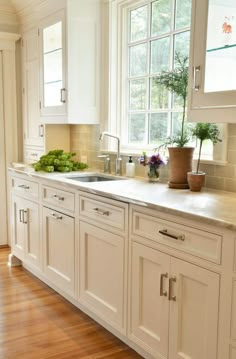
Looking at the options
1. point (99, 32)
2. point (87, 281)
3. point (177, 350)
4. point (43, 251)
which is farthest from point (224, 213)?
point (99, 32)

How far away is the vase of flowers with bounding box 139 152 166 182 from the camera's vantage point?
278 centimetres

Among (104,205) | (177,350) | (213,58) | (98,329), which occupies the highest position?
(213,58)

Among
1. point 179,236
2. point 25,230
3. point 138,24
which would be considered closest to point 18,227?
point 25,230

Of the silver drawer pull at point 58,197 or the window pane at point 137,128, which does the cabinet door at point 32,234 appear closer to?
the silver drawer pull at point 58,197

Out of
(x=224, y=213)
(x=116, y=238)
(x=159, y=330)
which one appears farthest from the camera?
(x=116, y=238)

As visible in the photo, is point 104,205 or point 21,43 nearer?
point 104,205

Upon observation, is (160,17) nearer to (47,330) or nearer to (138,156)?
(138,156)

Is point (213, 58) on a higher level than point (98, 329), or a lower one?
higher

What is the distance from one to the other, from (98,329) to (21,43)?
2988 mm

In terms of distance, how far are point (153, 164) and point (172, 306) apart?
3.56 ft

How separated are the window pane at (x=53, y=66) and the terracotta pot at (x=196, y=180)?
1.68 m

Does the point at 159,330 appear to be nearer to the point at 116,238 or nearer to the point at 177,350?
the point at 177,350

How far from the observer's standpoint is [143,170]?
3117mm

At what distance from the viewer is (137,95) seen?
131 inches
